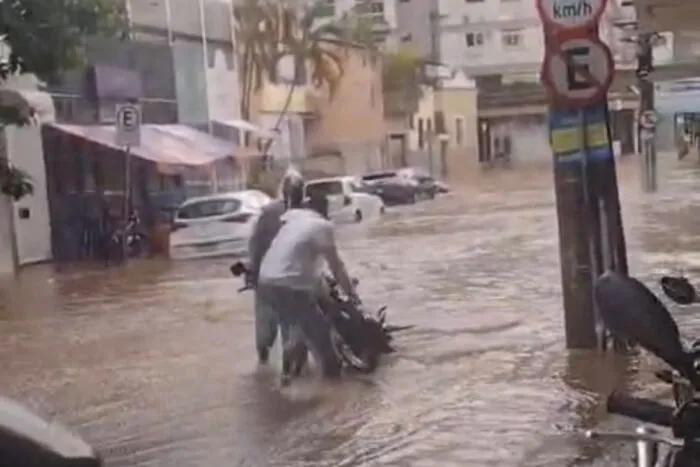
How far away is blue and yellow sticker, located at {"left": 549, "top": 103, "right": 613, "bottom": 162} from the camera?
728 cm

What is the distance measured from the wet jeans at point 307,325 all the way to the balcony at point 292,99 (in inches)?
116

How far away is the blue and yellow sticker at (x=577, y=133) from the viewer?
728 cm

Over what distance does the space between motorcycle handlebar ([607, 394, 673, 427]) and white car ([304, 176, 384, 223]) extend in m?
7.08

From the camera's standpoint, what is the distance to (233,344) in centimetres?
909

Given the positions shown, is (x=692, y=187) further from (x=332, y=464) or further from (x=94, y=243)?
(x=332, y=464)

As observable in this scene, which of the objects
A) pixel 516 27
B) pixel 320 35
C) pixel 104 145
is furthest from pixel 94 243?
pixel 516 27

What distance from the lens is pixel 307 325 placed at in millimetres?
7508

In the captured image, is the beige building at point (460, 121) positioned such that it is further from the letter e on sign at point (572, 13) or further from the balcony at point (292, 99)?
the letter e on sign at point (572, 13)

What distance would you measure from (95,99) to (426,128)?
10.4 ft

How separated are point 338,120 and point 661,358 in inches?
332

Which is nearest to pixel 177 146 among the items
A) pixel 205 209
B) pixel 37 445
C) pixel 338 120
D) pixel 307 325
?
pixel 205 209

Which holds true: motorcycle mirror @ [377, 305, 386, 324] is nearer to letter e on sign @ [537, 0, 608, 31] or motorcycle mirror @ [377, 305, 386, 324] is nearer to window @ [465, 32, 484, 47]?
window @ [465, 32, 484, 47]

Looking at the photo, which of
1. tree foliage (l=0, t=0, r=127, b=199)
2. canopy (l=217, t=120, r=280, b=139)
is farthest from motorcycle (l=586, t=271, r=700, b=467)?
canopy (l=217, t=120, r=280, b=139)

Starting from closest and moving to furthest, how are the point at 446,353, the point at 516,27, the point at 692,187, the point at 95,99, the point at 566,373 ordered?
the point at 566,373
the point at 446,353
the point at 516,27
the point at 95,99
the point at 692,187
